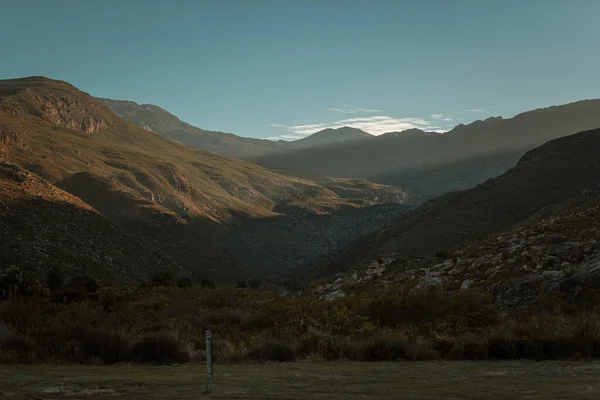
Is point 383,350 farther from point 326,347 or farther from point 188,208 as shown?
point 188,208

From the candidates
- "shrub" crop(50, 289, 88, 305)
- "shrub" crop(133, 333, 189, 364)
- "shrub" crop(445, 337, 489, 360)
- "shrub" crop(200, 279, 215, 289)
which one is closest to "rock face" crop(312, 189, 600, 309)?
"shrub" crop(445, 337, 489, 360)

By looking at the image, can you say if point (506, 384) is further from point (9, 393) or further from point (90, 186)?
point (90, 186)

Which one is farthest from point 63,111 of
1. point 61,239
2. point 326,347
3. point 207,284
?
point 326,347

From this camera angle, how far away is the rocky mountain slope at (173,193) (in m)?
92.1

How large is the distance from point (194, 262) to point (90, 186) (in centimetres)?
2555

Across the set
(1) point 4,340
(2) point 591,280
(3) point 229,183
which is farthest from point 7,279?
(3) point 229,183

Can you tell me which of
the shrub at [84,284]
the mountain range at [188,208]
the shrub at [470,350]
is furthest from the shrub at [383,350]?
the mountain range at [188,208]

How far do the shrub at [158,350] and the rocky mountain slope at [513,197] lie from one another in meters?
44.6

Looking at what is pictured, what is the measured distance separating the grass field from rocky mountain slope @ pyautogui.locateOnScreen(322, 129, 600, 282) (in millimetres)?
44299

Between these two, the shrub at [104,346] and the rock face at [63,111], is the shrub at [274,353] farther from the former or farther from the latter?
the rock face at [63,111]

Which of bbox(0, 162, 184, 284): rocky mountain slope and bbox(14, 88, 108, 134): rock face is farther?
bbox(14, 88, 108, 134): rock face

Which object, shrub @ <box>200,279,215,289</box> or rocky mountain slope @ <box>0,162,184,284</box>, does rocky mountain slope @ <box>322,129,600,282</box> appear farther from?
rocky mountain slope @ <box>0,162,184,284</box>

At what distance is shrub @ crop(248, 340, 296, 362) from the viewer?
11148 mm

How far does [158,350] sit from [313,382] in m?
4.21
